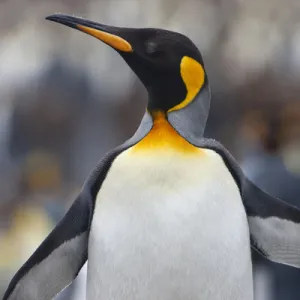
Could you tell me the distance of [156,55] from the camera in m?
0.96

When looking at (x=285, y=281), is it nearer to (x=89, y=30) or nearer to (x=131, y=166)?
(x=131, y=166)

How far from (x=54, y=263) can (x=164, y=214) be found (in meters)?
0.17

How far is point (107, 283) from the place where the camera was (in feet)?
3.25

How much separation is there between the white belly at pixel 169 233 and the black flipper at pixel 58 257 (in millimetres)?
23

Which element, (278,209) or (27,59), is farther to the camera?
(27,59)

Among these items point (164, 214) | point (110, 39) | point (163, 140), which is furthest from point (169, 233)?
point (110, 39)

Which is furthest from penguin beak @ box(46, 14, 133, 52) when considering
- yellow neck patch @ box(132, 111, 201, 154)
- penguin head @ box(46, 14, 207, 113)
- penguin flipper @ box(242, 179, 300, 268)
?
penguin flipper @ box(242, 179, 300, 268)

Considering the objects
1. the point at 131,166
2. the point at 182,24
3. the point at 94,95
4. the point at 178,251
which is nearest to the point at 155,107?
the point at 131,166

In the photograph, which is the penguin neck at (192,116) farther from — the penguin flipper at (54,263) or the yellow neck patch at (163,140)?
the penguin flipper at (54,263)

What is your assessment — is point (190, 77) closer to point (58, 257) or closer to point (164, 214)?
point (164, 214)

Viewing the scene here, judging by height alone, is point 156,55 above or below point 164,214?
above

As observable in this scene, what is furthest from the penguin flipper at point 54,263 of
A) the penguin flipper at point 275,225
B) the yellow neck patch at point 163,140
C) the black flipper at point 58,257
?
the penguin flipper at point 275,225

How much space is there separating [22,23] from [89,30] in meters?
2.76

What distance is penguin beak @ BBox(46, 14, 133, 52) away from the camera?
0.95 metres
